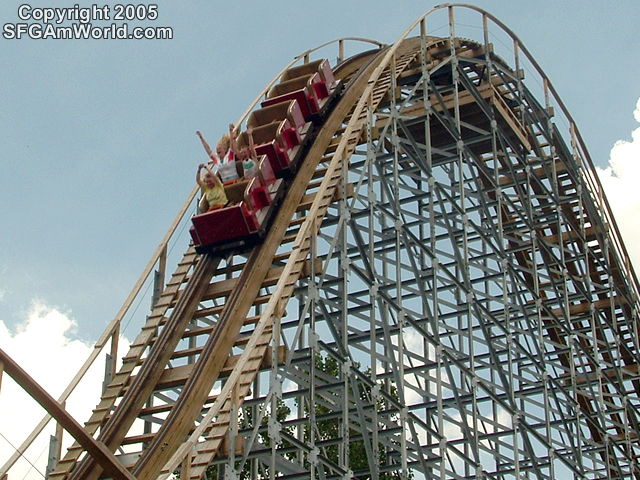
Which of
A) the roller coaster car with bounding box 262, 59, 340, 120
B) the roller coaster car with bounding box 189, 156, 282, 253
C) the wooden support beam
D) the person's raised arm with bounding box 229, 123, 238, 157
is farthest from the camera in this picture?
the roller coaster car with bounding box 262, 59, 340, 120

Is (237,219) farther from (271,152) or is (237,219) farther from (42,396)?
(42,396)

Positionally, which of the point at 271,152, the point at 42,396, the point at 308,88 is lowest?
the point at 42,396

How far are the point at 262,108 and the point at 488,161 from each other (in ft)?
20.1

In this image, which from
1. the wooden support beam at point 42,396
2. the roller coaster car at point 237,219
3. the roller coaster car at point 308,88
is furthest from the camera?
the roller coaster car at point 308,88

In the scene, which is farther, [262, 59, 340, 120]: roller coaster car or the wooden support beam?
[262, 59, 340, 120]: roller coaster car

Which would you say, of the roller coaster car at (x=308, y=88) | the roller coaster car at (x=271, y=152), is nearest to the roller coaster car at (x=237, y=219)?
the roller coaster car at (x=271, y=152)

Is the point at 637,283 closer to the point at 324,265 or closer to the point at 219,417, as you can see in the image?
the point at 324,265

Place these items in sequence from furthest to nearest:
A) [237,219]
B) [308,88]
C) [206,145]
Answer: [308,88], [206,145], [237,219]

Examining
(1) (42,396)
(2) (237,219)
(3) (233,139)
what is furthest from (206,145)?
(1) (42,396)

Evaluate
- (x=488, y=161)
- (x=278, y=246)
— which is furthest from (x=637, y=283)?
(x=278, y=246)

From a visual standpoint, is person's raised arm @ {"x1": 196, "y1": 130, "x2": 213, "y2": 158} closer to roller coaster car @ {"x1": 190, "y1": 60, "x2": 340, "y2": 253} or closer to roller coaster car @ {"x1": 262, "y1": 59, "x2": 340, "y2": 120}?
roller coaster car @ {"x1": 190, "y1": 60, "x2": 340, "y2": 253}

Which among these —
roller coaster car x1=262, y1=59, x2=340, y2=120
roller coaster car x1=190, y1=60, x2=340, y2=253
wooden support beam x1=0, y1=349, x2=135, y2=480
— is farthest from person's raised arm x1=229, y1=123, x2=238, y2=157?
wooden support beam x1=0, y1=349, x2=135, y2=480

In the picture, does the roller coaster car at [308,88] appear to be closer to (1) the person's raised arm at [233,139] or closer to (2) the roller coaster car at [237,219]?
(1) the person's raised arm at [233,139]

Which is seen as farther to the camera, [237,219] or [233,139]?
[233,139]
